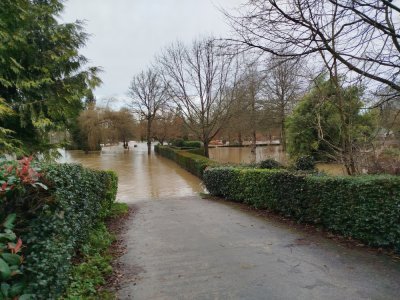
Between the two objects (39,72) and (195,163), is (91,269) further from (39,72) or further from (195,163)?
(195,163)

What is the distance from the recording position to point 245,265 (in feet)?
12.4

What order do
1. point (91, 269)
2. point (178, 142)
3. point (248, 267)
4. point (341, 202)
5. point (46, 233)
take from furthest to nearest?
point (178, 142) → point (341, 202) → point (248, 267) → point (91, 269) → point (46, 233)

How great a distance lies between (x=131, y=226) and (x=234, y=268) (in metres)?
3.37

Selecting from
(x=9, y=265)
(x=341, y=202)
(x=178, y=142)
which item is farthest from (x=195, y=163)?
(x=178, y=142)

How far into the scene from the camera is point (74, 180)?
3830 millimetres

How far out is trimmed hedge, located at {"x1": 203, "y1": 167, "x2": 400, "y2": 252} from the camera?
411 centimetres

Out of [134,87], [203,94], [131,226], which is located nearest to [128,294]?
[131,226]

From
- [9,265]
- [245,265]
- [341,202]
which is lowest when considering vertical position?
[245,265]

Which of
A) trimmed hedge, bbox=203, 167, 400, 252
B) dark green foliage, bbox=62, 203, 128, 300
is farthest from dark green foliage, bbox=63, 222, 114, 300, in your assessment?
trimmed hedge, bbox=203, 167, 400, 252

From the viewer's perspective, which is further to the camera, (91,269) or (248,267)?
(248,267)

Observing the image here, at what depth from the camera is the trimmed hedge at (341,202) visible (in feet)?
13.5

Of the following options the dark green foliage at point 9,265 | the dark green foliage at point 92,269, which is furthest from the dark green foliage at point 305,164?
the dark green foliage at point 9,265

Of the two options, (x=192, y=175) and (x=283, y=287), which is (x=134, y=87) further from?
(x=283, y=287)

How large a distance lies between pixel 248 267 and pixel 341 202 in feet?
6.91
